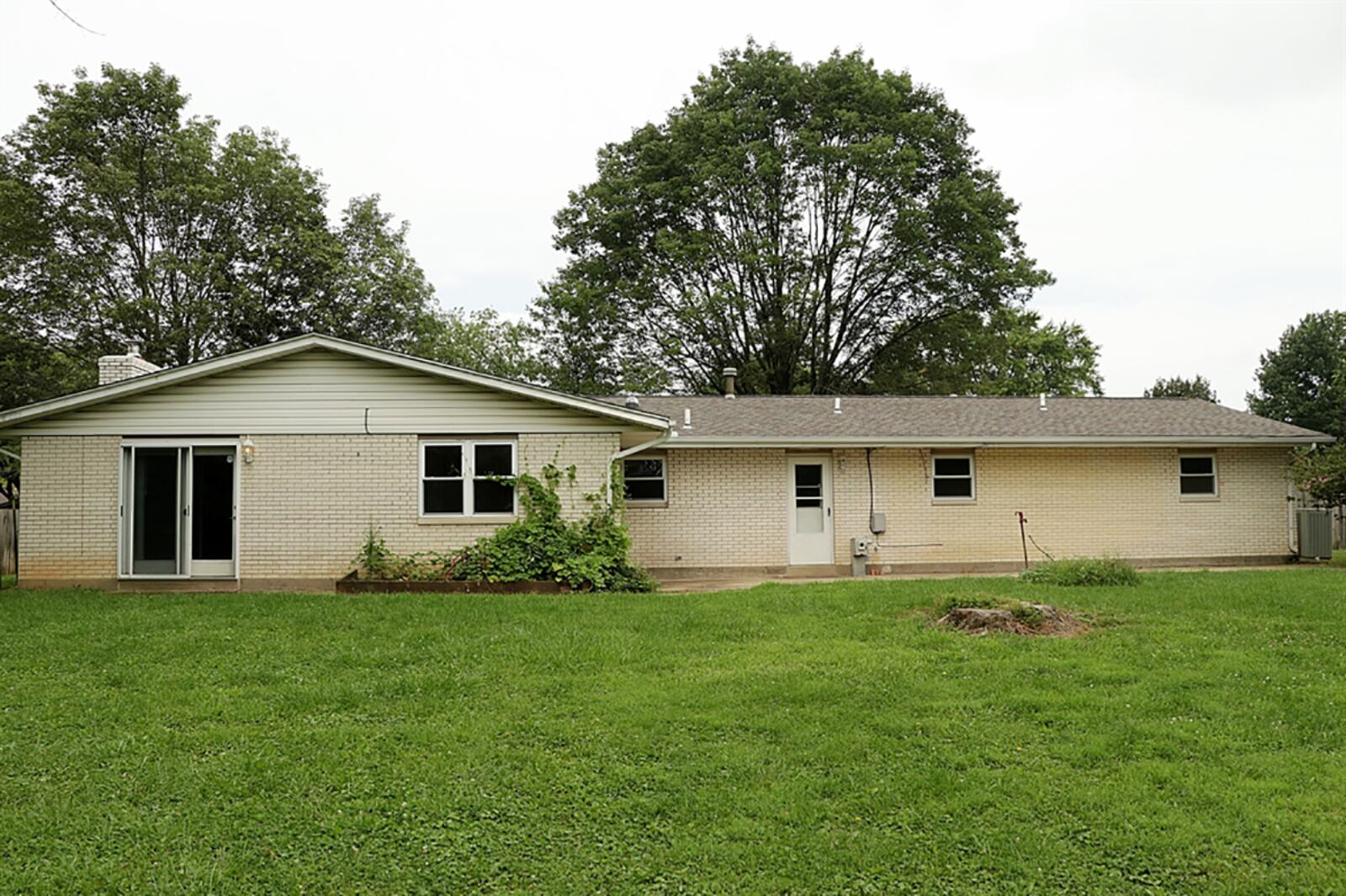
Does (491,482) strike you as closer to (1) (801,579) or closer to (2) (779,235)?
(1) (801,579)

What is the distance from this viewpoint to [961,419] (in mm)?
17703

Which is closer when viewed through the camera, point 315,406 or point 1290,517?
point 315,406

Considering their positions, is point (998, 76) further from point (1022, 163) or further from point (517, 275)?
point (517, 275)

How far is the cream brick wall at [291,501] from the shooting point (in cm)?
1396

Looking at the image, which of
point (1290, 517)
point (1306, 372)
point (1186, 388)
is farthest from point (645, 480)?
point (1186, 388)

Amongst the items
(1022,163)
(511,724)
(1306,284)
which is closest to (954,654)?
(511,724)

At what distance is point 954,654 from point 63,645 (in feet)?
26.4

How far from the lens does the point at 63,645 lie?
8695 mm

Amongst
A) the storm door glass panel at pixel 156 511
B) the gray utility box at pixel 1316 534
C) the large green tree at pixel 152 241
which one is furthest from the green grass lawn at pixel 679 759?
the large green tree at pixel 152 241

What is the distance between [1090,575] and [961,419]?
5671mm

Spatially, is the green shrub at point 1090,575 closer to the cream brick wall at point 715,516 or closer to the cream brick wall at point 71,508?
the cream brick wall at point 715,516

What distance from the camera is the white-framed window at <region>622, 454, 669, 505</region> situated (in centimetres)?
1622

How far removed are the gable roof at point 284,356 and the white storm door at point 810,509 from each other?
3599 millimetres

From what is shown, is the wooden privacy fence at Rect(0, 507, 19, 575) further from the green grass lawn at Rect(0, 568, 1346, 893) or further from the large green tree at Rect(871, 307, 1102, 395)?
the large green tree at Rect(871, 307, 1102, 395)
